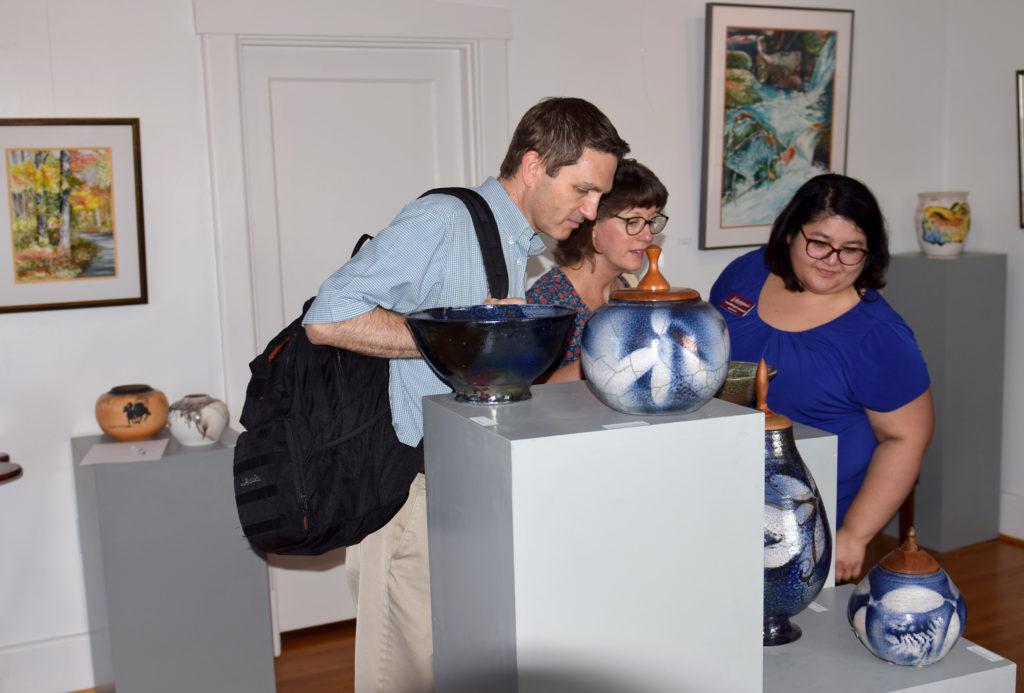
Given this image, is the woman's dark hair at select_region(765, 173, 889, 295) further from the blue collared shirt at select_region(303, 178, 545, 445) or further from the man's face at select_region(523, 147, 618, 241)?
the blue collared shirt at select_region(303, 178, 545, 445)

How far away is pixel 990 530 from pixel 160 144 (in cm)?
367

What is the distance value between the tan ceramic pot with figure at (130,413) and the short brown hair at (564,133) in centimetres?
176

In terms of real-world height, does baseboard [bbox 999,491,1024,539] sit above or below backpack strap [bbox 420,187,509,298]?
below

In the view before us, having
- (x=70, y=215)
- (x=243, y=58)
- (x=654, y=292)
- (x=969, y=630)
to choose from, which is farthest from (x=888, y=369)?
(x=70, y=215)

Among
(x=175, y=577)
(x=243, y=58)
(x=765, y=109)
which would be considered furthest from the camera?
(x=765, y=109)

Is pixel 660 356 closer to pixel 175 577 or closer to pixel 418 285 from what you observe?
pixel 418 285

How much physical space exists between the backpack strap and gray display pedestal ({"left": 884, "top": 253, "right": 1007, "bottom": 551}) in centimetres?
297

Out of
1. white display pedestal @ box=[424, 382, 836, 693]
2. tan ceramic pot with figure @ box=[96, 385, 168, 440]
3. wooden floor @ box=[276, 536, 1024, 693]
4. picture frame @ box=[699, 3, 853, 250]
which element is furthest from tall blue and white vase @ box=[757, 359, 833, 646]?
picture frame @ box=[699, 3, 853, 250]

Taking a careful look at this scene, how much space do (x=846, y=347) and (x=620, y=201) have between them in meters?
0.69

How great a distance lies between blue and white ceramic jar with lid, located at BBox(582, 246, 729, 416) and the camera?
1.25m

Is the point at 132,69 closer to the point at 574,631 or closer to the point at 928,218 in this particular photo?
the point at 574,631

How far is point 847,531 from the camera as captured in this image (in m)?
1.95

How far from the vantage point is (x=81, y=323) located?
3168 millimetres

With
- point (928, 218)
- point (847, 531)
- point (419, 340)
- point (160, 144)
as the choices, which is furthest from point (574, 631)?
point (928, 218)
